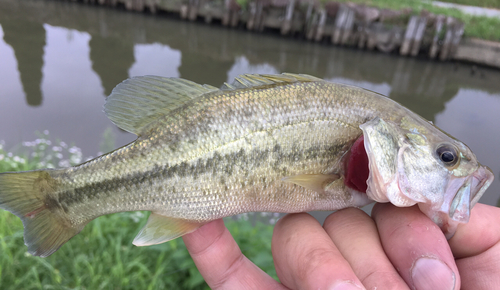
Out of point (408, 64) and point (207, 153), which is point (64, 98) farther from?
point (408, 64)

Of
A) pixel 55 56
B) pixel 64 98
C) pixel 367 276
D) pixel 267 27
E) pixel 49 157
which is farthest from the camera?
pixel 267 27

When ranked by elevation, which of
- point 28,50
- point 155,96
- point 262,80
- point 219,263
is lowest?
point 28,50

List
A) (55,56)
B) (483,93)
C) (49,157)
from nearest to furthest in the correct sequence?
(49,157) < (55,56) < (483,93)

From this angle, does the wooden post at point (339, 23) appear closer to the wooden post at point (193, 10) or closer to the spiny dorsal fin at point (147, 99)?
the wooden post at point (193, 10)

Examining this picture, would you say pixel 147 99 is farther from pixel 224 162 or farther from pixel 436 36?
pixel 436 36

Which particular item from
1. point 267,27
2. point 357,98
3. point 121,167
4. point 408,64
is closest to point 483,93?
point 408,64

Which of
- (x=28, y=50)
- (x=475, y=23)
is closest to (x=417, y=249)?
(x=28, y=50)

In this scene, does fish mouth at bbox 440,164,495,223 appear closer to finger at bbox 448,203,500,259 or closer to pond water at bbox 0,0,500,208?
finger at bbox 448,203,500,259
